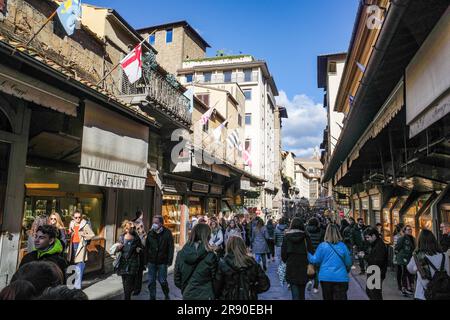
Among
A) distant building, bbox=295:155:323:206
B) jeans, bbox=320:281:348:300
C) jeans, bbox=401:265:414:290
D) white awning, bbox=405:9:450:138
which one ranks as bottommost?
jeans, bbox=401:265:414:290

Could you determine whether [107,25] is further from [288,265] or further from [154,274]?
[288,265]

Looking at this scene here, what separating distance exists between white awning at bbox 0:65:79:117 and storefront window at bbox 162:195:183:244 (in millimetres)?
8913

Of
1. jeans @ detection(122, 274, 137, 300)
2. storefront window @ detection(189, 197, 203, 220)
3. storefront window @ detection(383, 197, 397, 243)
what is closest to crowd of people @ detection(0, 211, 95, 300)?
jeans @ detection(122, 274, 137, 300)

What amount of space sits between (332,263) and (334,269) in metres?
0.09

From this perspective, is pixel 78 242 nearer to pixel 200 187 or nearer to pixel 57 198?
pixel 57 198

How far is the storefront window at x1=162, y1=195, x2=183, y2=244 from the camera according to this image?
16297 millimetres

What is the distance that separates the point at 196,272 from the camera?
4.36 metres

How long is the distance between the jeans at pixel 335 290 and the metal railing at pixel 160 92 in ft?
29.8

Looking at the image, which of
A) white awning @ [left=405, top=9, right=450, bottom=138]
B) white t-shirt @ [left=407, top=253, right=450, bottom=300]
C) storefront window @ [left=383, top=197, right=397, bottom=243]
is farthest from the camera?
storefront window @ [left=383, top=197, right=397, bottom=243]

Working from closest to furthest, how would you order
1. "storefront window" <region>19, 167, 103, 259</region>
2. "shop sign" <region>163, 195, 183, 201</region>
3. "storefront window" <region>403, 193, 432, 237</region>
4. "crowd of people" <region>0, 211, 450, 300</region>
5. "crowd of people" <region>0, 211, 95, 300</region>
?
"crowd of people" <region>0, 211, 95, 300</region>, "crowd of people" <region>0, 211, 450, 300</region>, "storefront window" <region>19, 167, 103, 259</region>, "storefront window" <region>403, 193, 432, 237</region>, "shop sign" <region>163, 195, 183, 201</region>

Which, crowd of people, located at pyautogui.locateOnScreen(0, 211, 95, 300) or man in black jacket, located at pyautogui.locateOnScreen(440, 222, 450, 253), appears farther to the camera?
man in black jacket, located at pyautogui.locateOnScreen(440, 222, 450, 253)

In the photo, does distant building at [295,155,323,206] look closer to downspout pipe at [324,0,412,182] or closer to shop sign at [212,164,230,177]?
shop sign at [212,164,230,177]

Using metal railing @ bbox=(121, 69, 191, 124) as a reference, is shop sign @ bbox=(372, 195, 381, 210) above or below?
below

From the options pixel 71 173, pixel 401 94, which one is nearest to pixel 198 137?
pixel 71 173
